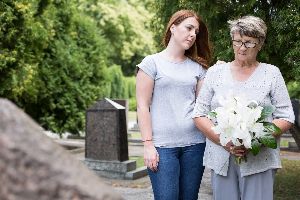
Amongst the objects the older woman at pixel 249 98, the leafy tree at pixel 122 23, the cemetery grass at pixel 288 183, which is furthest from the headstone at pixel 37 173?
the leafy tree at pixel 122 23

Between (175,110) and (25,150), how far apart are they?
2.25 metres

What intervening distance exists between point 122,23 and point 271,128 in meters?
33.0

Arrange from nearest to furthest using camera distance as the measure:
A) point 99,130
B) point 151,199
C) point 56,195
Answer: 1. point 56,195
2. point 151,199
3. point 99,130

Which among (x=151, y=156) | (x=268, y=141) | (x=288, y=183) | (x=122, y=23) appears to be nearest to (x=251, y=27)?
(x=268, y=141)

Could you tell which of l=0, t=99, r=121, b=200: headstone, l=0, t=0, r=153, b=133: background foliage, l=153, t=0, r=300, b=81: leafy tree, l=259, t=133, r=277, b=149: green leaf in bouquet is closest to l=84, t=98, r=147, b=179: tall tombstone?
l=0, t=0, r=153, b=133: background foliage

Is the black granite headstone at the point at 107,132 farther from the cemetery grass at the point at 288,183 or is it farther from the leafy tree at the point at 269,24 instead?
the leafy tree at the point at 269,24

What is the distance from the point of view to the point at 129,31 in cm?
3684

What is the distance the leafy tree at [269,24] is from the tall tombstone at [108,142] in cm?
424

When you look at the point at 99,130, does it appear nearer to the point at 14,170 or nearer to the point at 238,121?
the point at 238,121

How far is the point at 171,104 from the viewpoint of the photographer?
3566 millimetres

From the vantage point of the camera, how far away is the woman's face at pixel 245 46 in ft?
10.3

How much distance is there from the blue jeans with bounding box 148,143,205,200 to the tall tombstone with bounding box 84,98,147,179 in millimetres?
7081

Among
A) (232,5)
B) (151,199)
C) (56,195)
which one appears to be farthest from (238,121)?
(151,199)

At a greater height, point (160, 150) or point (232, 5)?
point (232, 5)
